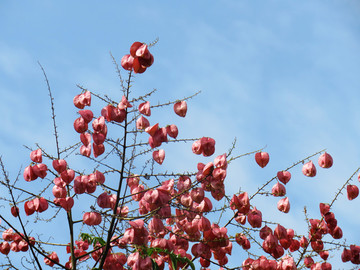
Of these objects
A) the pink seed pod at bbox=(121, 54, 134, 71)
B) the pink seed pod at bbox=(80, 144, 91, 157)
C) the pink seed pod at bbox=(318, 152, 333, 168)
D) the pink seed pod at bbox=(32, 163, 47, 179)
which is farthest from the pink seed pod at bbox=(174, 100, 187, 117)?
the pink seed pod at bbox=(318, 152, 333, 168)

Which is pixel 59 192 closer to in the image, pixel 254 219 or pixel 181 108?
pixel 181 108

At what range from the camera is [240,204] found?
5.46 meters

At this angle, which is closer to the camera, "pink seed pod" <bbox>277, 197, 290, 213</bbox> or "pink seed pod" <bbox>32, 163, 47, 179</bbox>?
"pink seed pod" <bbox>32, 163, 47, 179</bbox>

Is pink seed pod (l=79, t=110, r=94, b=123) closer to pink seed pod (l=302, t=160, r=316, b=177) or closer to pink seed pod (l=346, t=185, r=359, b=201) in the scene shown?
pink seed pod (l=302, t=160, r=316, b=177)

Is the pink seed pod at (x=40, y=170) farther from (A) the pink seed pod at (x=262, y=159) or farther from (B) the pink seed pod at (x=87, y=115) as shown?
(A) the pink seed pod at (x=262, y=159)

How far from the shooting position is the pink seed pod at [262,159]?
18.4 ft

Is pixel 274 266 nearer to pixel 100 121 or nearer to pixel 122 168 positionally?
pixel 122 168

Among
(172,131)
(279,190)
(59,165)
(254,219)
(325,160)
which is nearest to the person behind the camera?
(172,131)

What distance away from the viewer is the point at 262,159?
221 inches

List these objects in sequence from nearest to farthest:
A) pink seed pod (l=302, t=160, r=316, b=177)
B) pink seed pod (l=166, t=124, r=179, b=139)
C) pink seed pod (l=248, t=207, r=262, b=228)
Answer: pink seed pod (l=166, t=124, r=179, b=139) < pink seed pod (l=248, t=207, r=262, b=228) < pink seed pod (l=302, t=160, r=316, b=177)

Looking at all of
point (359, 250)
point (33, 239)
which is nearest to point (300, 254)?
point (359, 250)

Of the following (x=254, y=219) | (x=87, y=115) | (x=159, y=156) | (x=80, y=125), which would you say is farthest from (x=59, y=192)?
(x=254, y=219)

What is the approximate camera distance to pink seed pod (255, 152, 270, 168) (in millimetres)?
5609

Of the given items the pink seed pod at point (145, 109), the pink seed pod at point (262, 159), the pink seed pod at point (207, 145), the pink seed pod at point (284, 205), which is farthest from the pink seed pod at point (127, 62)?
the pink seed pod at point (284, 205)
